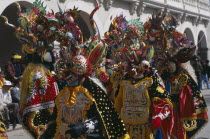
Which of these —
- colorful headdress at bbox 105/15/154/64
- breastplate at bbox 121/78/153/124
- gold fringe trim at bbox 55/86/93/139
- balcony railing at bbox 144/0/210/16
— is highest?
balcony railing at bbox 144/0/210/16

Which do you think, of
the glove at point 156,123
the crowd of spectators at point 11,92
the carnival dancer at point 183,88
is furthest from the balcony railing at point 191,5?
the glove at point 156,123

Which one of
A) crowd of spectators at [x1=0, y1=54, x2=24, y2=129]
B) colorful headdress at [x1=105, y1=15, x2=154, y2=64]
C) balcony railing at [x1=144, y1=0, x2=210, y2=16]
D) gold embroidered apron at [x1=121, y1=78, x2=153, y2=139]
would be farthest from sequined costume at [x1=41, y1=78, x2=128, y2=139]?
balcony railing at [x1=144, y1=0, x2=210, y2=16]

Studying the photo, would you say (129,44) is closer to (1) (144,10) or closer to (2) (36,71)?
(2) (36,71)

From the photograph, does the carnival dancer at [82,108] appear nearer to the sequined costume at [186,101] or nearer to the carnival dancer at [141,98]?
the carnival dancer at [141,98]

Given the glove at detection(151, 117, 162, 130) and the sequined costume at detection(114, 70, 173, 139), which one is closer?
the glove at detection(151, 117, 162, 130)

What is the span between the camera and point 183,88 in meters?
5.94

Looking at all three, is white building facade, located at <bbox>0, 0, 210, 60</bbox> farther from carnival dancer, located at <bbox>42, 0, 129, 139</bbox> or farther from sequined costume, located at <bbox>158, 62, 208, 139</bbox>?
carnival dancer, located at <bbox>42, 0, 129, 139</bbox>

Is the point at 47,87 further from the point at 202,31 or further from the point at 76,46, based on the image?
the point at 202,31

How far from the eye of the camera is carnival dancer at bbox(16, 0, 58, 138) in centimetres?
518

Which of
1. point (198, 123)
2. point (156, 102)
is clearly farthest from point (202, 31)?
point (156, 102)

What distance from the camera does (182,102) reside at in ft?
19.2

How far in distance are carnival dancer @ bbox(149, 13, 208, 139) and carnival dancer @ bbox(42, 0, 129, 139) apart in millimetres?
2318

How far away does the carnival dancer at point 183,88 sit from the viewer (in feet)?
19.3

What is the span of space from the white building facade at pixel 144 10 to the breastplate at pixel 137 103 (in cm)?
263
